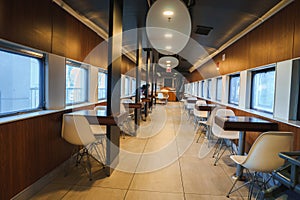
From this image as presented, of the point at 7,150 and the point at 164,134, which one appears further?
the point at 164,134

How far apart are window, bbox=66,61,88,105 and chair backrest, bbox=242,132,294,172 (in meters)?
2.89

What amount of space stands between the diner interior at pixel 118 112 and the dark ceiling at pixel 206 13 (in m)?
0.02

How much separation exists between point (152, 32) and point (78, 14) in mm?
1925

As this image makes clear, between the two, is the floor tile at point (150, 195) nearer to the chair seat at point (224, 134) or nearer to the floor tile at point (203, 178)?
the floor tile at point (203, 178)

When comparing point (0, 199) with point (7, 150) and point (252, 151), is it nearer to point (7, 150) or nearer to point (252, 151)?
point (7, 150)

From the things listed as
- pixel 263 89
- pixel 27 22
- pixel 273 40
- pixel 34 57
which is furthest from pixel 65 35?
pixel 263 89

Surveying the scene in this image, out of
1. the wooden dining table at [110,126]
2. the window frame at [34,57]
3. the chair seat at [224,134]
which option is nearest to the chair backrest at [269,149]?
the chair seat at [224,134]

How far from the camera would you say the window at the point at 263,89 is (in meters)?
3.31

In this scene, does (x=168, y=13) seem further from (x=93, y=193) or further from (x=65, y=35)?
(x=93, y=193)

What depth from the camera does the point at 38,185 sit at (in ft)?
7.70

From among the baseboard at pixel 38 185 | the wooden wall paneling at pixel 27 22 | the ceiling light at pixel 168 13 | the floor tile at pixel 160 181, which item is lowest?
the floor tile at pixel 160 181

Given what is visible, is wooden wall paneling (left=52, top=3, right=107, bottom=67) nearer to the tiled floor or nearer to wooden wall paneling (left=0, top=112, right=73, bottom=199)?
wooden wall paneling (left=0, top=112, right=73, bottom=199)

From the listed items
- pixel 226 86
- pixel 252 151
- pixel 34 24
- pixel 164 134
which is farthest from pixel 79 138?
pixel 226 86

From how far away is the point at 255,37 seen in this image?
364 centimetres
